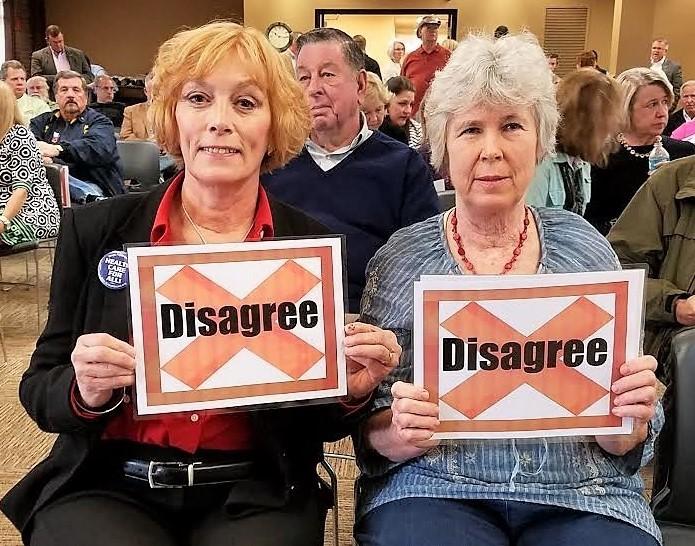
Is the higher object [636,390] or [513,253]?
[513,253]

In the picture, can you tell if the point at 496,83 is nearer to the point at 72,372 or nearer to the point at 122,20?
the point at 72,372

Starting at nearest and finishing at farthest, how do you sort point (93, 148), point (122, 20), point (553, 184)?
point (553, 184)
point (93, 148)
point (122, 20)

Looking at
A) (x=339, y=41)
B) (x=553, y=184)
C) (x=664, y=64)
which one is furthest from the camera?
(x=664, y=64)

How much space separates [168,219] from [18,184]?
108 inches

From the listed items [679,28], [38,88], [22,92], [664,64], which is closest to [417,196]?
[22,92]

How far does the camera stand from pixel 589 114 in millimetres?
3109

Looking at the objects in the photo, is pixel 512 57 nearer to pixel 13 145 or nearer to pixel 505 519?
pixel 505 519

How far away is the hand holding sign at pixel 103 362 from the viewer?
47.1 inches

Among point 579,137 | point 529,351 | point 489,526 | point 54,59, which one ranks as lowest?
point 489,526

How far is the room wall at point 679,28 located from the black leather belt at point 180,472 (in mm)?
11888

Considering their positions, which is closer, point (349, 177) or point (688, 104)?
point (349, 177)

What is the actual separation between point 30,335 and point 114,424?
3175 mm

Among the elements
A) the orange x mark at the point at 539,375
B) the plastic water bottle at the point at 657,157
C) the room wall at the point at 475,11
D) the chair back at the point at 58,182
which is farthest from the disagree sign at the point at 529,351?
the room wall at the point at 475,11

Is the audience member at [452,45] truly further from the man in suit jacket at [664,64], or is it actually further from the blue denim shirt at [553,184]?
the man in suit jacket at [664,64]
